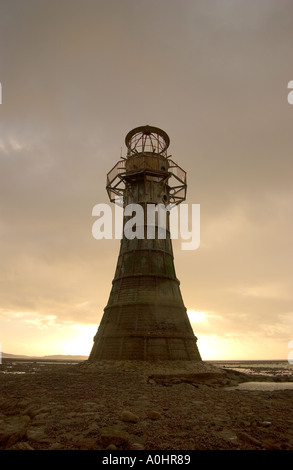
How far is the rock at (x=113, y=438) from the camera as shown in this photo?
5.21 metres

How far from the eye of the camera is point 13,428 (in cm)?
601

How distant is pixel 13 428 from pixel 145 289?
43.9 ft

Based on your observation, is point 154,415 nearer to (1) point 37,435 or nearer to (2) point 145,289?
(1) point 37,435

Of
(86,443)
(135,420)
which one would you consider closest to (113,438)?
(86,443)

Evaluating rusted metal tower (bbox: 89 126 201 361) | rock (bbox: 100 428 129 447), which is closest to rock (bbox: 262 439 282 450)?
rock (bbox: 100 428 129 447)

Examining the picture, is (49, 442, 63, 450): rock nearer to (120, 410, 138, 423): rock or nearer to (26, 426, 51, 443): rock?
(26, 426, 51, 443): rock

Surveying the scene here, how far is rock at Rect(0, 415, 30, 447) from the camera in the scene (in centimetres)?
534

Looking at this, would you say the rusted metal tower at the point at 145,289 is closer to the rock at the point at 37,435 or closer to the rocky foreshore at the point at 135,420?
the rocky foreshore at the point at 135,420

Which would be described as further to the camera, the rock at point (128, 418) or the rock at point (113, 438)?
the rock at point (128, 418)

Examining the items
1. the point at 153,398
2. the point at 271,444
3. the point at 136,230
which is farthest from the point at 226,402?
the point at 136,230

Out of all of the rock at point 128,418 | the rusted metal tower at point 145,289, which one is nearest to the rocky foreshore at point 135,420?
the rock at point 128,418

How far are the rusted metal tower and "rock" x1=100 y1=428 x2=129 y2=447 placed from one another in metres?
11.2

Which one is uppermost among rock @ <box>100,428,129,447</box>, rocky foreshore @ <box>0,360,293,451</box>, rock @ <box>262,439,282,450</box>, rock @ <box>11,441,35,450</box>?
rock @ <box>11,441,35,450</box>

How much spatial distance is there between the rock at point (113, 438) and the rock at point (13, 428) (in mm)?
1699
